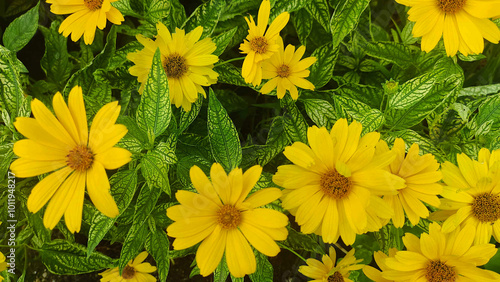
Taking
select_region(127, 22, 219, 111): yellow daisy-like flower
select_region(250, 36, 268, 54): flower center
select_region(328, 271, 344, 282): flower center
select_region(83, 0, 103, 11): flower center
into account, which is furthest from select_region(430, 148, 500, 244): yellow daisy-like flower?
select_region(83, 0, 103, 11): flower center

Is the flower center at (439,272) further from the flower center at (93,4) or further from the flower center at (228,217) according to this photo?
the flower center at (93,4)

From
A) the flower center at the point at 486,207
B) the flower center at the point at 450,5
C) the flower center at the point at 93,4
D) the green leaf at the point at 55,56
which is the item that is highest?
the flower center at the point at 450,5

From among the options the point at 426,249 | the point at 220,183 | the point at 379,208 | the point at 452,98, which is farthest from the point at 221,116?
the point at 452,98

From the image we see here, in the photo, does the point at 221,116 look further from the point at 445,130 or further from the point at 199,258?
the point at 445,130

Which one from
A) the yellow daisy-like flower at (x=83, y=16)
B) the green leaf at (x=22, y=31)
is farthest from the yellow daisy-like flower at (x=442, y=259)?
the green leaf at (x=22, y=31)

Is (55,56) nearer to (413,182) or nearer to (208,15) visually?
(208,15)

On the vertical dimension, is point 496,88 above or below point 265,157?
above
